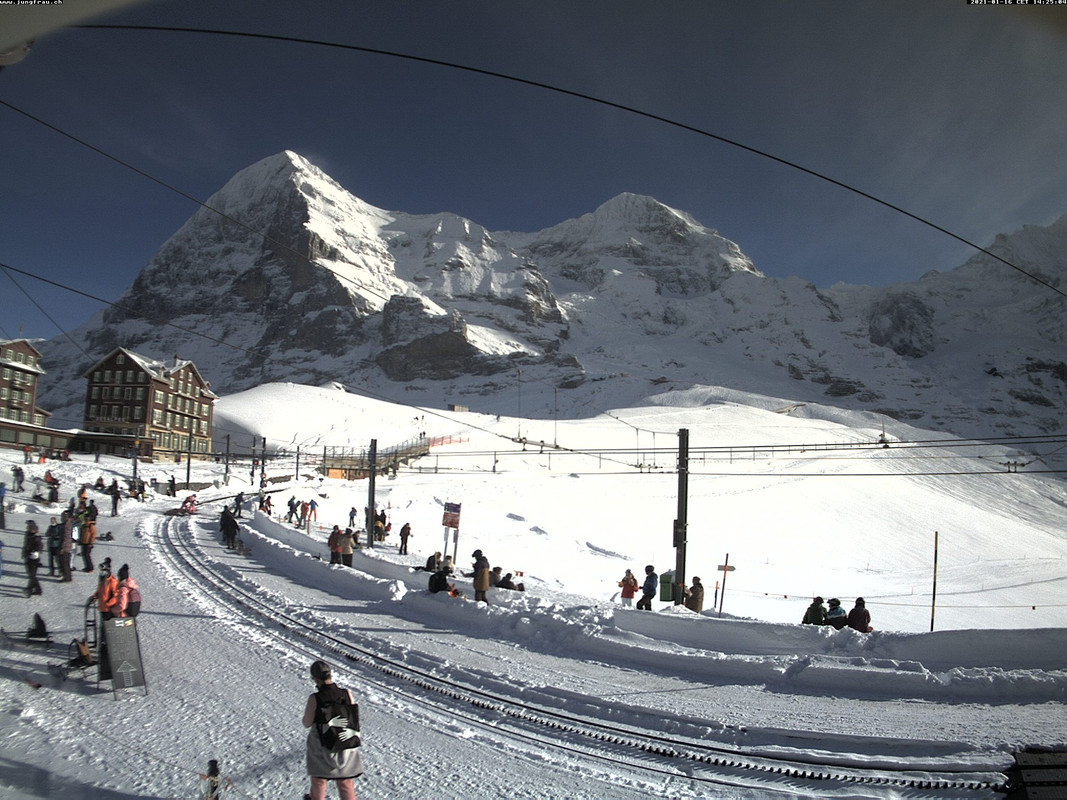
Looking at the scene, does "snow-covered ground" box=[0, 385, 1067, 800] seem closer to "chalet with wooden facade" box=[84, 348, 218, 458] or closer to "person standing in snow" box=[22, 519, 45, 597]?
"person standing in snow" box=[22, 519, 45, 597]

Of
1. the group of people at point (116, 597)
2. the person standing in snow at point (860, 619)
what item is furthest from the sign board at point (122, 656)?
the person standing in snow at point (860, 619)

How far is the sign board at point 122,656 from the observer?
782 cm

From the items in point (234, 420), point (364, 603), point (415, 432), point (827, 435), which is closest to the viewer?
point (364, 603)

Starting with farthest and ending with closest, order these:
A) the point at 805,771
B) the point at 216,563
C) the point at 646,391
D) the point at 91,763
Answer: the point at 646,391 → the point at 216,563 → the point at 805,771 → the point at 91,763

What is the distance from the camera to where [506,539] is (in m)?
32.1

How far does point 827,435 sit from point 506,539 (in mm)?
54771

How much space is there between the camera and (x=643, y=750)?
6.87 m

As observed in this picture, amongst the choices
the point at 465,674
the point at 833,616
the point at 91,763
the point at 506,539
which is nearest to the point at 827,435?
the point at 506,539

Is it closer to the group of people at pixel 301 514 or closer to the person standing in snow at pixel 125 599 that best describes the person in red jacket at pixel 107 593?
the person standing in snow at pixel 125 599

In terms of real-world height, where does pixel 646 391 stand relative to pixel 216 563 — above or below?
above

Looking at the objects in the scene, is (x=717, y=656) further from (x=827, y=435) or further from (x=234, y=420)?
(x=234, y=420)

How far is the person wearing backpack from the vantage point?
15.6ft

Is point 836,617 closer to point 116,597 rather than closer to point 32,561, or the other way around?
point 116,597

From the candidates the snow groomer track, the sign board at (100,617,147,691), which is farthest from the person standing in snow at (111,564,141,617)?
the snow groomer track
